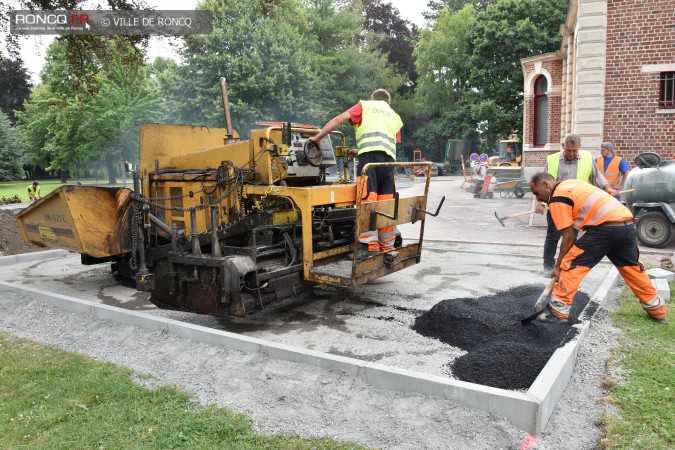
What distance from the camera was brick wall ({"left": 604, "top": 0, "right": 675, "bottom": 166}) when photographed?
12117mm

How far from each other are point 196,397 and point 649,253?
26.1 feet

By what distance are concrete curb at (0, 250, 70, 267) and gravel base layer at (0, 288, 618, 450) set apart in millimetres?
5119

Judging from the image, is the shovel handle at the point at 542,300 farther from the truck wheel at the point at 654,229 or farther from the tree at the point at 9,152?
the tree at the point at 9,152

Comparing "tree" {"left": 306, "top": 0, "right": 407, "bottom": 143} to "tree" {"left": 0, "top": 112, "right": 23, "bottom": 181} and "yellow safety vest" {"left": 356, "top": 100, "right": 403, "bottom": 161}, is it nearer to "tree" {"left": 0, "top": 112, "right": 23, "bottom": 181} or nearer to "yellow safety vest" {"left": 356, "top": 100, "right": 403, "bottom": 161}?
"tree" {"left": 0, "top": 112, "right": 23, "bottom": 181}

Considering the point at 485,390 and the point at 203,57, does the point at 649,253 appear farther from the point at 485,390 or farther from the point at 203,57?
the point at 203,57

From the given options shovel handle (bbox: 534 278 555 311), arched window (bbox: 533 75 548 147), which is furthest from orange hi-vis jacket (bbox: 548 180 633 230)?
arched window (bbox: 533 75 548 147)

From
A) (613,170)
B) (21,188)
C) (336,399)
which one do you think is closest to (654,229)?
(613,170)

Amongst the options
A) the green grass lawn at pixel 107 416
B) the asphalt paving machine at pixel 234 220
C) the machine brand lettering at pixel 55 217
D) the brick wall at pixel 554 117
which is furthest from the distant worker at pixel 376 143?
the brick wall at pixel 554 117

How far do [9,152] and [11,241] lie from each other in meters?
32.7

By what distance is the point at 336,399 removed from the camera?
3785mm

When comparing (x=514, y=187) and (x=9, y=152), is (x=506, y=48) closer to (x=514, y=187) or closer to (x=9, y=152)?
(x=514, y=187)

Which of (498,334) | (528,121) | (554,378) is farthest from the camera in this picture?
(528,121)

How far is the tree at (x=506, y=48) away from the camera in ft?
102

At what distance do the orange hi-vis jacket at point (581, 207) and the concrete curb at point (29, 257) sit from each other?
8942 mm
